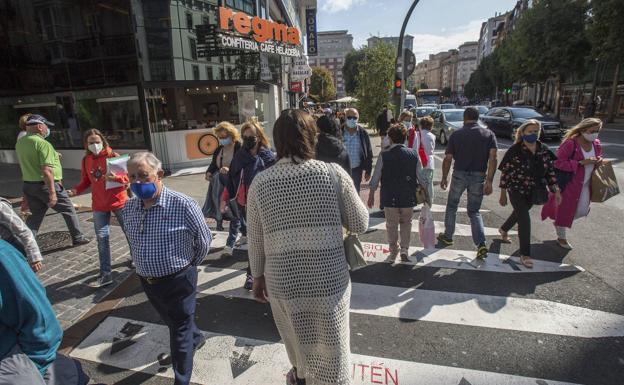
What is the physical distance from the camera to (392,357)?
2979mm

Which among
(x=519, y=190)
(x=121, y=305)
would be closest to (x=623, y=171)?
(x=519, y=190)

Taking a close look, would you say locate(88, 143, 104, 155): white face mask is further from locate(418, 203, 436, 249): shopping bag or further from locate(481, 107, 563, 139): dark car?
locate(481, 107, 563, 139): dark car

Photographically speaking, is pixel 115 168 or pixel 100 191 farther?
pixel 100 191

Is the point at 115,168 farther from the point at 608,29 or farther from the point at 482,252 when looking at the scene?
the point at 608,29

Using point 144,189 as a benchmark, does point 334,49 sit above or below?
above

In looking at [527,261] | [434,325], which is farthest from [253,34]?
[434,325]

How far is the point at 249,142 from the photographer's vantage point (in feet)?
13.5

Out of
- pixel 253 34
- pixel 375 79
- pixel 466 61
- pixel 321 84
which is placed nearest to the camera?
pixel 253 34

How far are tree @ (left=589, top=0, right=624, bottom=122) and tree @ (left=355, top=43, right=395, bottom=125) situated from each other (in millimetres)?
12416

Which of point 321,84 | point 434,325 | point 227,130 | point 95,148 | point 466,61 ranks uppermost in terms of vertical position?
point 466,61

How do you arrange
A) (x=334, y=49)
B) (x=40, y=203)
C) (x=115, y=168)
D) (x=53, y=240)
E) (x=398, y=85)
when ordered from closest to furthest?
(x=115, y=168) → (x=40, y=203) → (x=53, y=240) → (x=398, y=85) → (x=334, y=49)

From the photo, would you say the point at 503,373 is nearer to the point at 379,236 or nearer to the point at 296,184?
the point at 296,184

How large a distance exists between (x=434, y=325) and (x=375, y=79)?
16.3 meters

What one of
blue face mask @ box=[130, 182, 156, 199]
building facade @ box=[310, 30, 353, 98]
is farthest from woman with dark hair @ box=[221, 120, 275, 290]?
building facade @ box=[310, 30, 353, 98]
